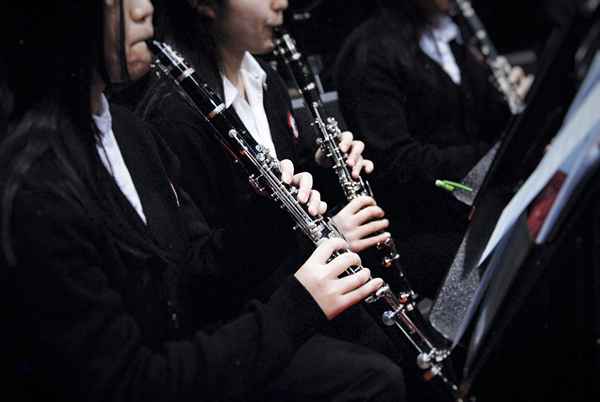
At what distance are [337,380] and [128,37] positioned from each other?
63 cm

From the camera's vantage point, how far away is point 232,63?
1.42 metres

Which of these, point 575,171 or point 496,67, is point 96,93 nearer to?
point 575,171

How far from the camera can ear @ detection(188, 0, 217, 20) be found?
4.48 ft

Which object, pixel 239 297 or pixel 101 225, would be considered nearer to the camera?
pixel 101 225

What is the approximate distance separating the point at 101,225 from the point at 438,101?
119 centimetres

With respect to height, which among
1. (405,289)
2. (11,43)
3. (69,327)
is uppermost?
(11,43)

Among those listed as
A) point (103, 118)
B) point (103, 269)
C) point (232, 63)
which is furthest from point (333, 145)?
point (103, 269)

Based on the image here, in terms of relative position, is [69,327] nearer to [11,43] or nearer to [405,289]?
[11,43]

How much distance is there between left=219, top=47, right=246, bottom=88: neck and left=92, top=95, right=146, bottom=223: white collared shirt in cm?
46

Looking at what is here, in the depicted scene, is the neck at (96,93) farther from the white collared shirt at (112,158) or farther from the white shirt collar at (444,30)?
the white shirt collar at (444,30)

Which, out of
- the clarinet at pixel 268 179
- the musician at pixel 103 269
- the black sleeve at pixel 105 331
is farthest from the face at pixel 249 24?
the black sleeve at pixel 105 331

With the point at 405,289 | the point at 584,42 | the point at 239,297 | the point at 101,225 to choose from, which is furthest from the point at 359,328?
the point at 584,42

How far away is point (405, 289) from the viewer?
1.27m

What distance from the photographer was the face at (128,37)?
88 cm
